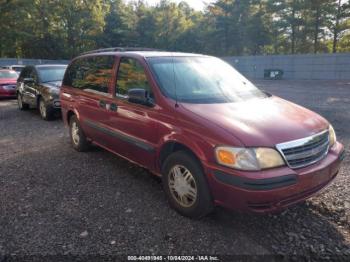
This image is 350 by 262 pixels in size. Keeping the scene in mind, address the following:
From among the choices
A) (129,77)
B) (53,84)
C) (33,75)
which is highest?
(129,77)

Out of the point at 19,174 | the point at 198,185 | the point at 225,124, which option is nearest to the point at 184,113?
the point at 225,124

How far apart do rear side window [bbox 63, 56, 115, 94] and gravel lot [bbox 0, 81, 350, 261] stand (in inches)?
50.6

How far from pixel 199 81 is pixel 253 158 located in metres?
1.50

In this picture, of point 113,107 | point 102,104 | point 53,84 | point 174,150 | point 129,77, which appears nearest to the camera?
point 174,150

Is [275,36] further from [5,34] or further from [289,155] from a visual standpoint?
[289,155]

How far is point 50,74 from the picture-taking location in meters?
9.68

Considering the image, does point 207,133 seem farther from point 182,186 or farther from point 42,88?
point 42,88

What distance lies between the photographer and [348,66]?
83.4ft

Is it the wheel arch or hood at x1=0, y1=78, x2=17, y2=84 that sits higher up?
hood at x1=0, y1=78, x2=17, y2=84

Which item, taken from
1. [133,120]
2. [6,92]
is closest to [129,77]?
[133,120]

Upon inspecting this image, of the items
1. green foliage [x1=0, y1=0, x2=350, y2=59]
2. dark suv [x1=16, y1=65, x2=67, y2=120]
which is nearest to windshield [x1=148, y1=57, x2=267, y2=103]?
dark suv [x1=16, y1=65, x2=67, y2=120]

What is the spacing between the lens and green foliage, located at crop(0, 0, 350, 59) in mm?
35031

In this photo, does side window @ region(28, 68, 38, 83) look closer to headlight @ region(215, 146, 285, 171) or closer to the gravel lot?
the gravel lot

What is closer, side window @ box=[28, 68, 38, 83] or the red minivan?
the red minivan
